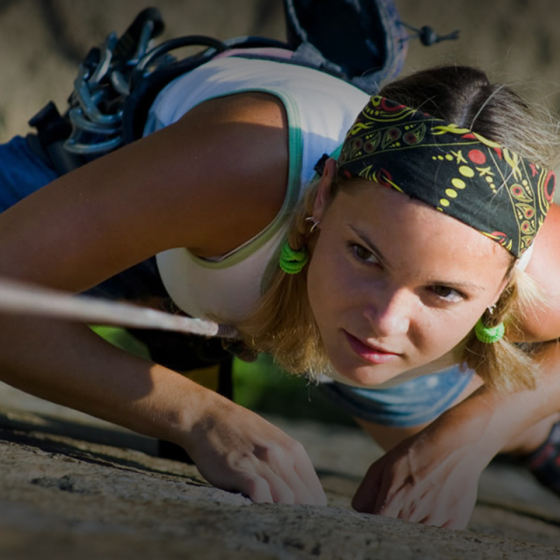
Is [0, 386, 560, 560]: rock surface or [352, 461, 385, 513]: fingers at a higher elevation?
[0, 386, 560, 560]: rock surface

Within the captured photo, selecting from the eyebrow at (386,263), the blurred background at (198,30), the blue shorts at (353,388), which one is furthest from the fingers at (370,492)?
the blurred background at (198,30)

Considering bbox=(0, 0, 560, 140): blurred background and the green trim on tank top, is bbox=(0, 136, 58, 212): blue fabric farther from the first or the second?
bbox=(0, 0, 560, 140): blurred background

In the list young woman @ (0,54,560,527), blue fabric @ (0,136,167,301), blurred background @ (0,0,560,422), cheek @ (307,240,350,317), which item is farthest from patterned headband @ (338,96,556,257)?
blurred background @ (0,0,560,422)

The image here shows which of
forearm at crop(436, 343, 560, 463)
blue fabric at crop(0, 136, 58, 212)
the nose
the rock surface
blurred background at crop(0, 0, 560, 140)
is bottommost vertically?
forearm at crop(436, 343, 560, 463)

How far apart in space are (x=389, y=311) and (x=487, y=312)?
0.26 metres

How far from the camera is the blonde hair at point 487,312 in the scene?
106 centimetres

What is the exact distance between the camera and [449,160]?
1.02m

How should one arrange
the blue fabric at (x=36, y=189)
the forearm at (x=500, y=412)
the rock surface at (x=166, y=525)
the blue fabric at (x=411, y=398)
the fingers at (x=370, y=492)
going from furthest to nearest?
the blue fabric at (x=411, y=398) < the blue fabric at (x=36, y=189) < the forearm at (x=500, y=412) < the fingers at (x=370, y=492) < the rock surface at (x=166, y=525)

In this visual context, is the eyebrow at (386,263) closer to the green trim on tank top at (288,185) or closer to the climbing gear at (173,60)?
the green trim on tank top at (288,185)

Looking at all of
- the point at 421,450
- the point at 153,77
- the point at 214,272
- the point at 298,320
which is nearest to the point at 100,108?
the point at 153,77

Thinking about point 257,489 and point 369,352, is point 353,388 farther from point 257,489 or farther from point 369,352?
point 257,489

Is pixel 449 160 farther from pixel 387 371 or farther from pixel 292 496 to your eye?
pixel 292 496

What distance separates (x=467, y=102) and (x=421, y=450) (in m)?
0.52

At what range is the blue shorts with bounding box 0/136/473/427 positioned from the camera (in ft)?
4.91
